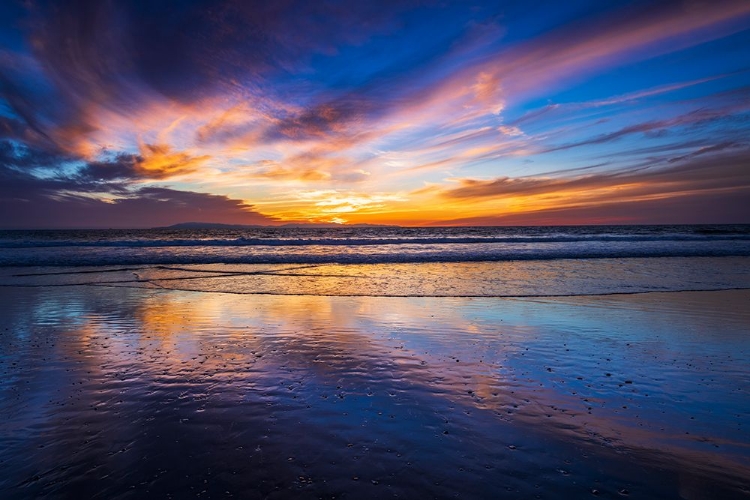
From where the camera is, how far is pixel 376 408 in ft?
15.8

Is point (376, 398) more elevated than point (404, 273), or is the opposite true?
point (376, 398)

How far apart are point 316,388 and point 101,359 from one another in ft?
13.8

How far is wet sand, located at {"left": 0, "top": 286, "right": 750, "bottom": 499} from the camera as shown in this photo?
3406mm

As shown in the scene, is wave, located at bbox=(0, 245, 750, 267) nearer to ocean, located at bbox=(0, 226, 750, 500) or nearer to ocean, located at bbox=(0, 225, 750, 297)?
ocean, located at bbox=(0, 225, 750, 297)

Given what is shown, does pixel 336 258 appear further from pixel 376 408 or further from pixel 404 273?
pixel 376 408

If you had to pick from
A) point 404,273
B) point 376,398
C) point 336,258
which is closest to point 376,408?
point 376,398

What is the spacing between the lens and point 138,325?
9.14m

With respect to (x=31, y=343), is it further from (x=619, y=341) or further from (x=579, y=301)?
(x=579, y=301)

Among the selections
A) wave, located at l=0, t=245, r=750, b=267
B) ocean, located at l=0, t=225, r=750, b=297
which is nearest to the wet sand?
ocean, located at l=0, t=225, r=750, b=297

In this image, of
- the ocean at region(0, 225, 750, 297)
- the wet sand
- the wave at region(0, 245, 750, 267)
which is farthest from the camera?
the wave at region(0, 245, 750, 267)

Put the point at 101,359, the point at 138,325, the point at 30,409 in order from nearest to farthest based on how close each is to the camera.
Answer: the point at 30,409, the point at 101,359, the point at 138,325

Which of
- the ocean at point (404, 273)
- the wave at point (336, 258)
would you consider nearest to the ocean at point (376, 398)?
the ocean at point (404, 273)

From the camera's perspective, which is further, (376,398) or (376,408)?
(376,398)

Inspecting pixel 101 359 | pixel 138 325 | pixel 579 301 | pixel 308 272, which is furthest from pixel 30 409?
pixel 308 272
